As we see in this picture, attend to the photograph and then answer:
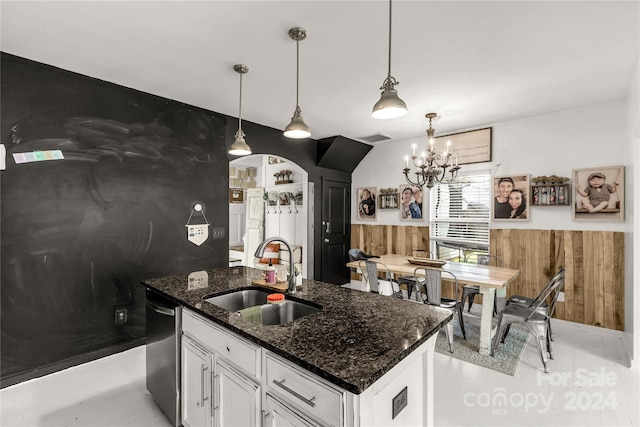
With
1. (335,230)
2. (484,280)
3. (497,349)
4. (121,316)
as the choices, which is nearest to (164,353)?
(121,316)

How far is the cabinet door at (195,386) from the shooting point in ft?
5.53

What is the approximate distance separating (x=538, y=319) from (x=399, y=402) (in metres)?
2.28

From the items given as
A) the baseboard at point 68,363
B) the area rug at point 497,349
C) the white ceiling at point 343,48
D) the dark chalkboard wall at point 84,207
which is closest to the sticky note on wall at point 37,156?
the dark chalkboard wall at point 84,207

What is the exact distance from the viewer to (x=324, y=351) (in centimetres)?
119

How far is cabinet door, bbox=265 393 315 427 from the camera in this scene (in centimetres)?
117

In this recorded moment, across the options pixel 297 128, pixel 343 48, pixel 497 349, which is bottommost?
pixel 497 349

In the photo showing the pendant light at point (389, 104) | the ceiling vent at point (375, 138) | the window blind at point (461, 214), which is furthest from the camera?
the ceiling vent at point (375, 138)

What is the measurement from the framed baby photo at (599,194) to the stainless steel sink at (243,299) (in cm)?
379

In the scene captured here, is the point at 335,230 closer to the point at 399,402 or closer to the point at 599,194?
the point at 599,194

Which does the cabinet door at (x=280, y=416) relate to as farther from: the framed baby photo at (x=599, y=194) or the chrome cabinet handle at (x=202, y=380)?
the framed baby photo at (x=599, y=194)

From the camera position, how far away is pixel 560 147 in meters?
3.79

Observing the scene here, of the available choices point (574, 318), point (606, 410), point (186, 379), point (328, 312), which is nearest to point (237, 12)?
point (328, 312)

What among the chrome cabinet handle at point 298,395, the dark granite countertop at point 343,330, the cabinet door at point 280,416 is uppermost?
the dark granite countertop at point 343,330

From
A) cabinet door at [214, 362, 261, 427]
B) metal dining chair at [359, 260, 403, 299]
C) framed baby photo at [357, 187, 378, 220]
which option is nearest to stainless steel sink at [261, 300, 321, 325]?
cabinet door at [214, 362, 261, 427]
